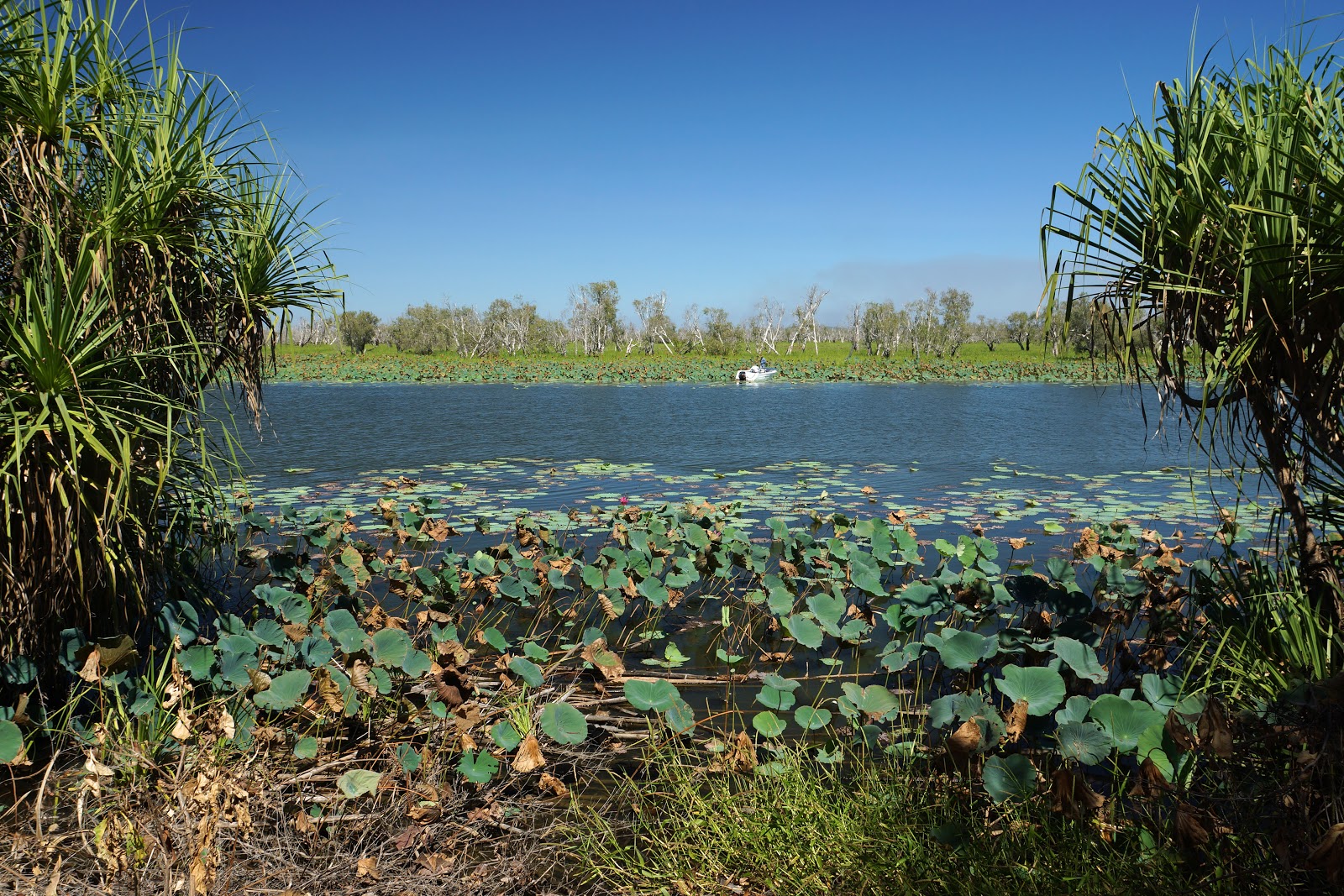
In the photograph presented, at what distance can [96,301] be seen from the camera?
357 centimetres

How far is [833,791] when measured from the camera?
3248mm

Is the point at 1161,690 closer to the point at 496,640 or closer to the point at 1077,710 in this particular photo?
the point at 1077,710

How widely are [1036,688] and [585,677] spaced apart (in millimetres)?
2374

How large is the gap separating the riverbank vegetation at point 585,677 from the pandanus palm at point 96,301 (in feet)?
0.07

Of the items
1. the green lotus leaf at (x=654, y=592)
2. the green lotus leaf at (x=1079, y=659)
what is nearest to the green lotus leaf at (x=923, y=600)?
the green lotus leaf at (x=1079, y=659)

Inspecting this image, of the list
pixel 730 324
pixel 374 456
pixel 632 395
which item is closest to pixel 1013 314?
pixel 730 324

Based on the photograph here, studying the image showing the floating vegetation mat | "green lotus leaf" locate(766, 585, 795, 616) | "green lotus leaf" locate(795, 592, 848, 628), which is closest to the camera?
"green lotus leaf" locate(795, 592, 848, 628)

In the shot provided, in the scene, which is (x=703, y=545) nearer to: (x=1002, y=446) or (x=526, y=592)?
(x=526, y=592)

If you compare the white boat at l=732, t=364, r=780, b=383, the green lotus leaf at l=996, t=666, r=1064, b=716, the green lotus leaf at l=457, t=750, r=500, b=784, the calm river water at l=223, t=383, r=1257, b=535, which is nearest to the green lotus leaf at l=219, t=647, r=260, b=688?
the green lotus leaf at l=457, t=750, r=500, b=784

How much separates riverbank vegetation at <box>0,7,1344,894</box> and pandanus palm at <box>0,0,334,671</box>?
20 mm

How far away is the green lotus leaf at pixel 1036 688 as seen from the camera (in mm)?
3453

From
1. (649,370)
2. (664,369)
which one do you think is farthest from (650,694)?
(664,369)

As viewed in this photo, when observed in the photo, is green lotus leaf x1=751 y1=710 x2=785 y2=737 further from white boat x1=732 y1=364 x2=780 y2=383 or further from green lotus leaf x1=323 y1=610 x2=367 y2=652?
white boat x1=732 y1=364 x2=780 y2=383

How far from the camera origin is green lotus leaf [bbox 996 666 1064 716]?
11.3ft
